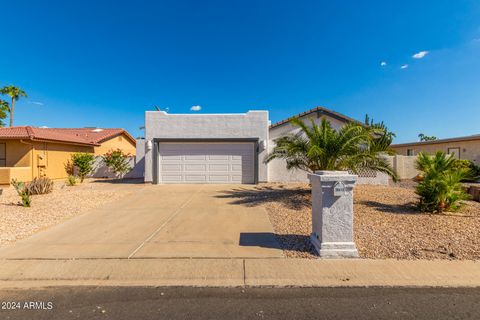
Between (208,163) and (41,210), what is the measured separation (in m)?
7.52

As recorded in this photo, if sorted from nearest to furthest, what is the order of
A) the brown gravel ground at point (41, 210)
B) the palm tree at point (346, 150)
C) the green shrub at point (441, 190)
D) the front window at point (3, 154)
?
the brown gravel ground at point (41, 210) → the green shrub at point (441, 190) → the palm tree at point (346, 150) → the front window at point (3, 154)

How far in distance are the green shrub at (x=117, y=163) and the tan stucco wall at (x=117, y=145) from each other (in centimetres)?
622

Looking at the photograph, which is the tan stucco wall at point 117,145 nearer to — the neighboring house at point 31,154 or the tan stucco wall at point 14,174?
the neighboring house at point 31,154

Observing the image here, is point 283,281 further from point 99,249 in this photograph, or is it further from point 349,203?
point 99,249

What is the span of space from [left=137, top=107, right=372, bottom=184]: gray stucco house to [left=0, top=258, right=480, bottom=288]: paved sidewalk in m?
9.33

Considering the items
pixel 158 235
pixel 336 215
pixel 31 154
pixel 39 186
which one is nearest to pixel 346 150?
pixel 336 215

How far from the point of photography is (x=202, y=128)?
13188 millimetres

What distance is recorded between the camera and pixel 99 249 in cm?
A: 437

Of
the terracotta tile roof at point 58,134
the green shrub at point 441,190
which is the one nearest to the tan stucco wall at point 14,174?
the terracotta tile roof at point 58,134

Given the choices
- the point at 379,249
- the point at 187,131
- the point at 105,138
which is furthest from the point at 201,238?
the point at 105,138

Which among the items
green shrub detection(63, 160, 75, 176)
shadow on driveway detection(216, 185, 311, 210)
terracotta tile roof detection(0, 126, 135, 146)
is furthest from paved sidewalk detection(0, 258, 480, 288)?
green shrub detection(63, 160, 75, 176)

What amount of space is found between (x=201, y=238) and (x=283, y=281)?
2149 mm

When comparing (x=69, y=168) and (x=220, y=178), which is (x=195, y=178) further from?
(x=69, y=168)

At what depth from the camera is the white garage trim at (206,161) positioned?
13172 millimetres
